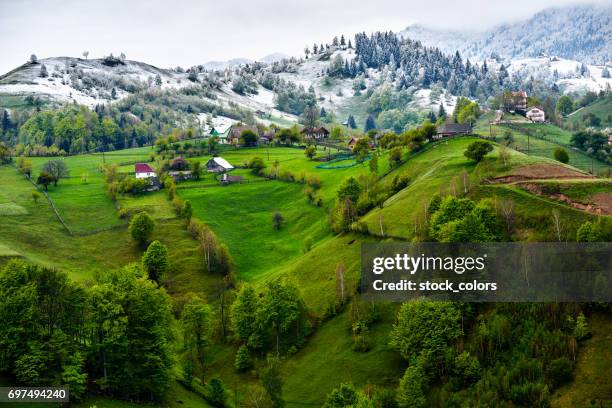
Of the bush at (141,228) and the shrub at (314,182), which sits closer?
the bush at (141,228)

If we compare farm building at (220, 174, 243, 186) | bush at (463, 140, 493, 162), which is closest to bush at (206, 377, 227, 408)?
bush at (463, 140, 493, 162)

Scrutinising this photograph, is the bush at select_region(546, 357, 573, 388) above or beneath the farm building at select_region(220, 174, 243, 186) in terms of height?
beneath

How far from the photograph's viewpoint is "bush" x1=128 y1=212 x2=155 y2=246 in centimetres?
12294

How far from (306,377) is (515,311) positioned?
28.1 metres

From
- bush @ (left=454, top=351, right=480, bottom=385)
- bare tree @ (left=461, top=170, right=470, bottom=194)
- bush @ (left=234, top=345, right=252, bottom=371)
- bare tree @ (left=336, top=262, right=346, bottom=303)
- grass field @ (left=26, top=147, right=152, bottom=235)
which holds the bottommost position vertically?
bush @ (left=234, top=345, right=252, bottom=371)

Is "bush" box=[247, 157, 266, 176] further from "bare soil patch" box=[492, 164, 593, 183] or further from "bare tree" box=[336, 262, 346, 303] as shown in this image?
"bare soil patch" box=[492, 164, 593, 183]

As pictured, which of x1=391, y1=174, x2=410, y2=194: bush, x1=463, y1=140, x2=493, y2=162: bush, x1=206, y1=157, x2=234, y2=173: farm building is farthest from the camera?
x1=206, y1=157, x2=234, y2=173: farm building

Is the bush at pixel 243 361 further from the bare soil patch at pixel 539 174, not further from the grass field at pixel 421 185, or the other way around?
the bare soil patch at pixel 539 174

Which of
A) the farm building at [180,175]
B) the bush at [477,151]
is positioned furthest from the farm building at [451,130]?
the farm building at [180,175]

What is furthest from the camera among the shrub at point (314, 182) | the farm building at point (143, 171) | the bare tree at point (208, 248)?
the farm building at point (143, 171)

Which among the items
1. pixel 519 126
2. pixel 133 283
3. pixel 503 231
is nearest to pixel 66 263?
pixel 133 283

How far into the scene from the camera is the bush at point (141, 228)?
4840 inches

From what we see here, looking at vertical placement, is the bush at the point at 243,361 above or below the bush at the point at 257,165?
below

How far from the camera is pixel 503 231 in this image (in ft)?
280
